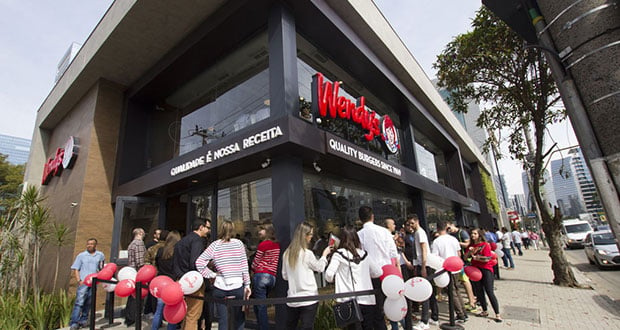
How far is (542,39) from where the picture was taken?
5.51 feet

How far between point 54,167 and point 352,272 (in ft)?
42.5

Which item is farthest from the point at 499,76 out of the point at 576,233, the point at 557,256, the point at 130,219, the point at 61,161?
the point at 576,233

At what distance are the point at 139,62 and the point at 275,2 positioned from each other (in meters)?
5.28

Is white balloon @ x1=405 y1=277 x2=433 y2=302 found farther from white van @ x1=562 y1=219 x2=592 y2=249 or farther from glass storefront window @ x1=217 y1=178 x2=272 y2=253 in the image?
white van @ x1=562 y1=219 x2=592 y2=249

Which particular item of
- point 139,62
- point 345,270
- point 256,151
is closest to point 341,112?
point 256,151

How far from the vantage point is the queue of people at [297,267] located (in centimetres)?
355

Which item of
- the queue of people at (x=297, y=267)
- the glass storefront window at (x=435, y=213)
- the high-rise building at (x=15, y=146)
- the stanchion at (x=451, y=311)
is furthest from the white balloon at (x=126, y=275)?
the high-rise building at (x=15, y=146)

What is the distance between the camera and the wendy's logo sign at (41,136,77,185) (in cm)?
988

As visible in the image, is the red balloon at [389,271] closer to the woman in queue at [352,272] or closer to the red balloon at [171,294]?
the woman in queue at [352,272]

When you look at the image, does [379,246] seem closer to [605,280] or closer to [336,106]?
[336,106]

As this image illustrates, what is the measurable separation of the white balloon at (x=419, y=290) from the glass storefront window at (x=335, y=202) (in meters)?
2.32

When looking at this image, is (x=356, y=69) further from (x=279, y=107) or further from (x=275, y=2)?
(x=279, y=107)

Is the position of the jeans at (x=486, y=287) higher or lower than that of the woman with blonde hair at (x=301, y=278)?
lower

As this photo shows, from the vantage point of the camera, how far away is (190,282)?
375cm
